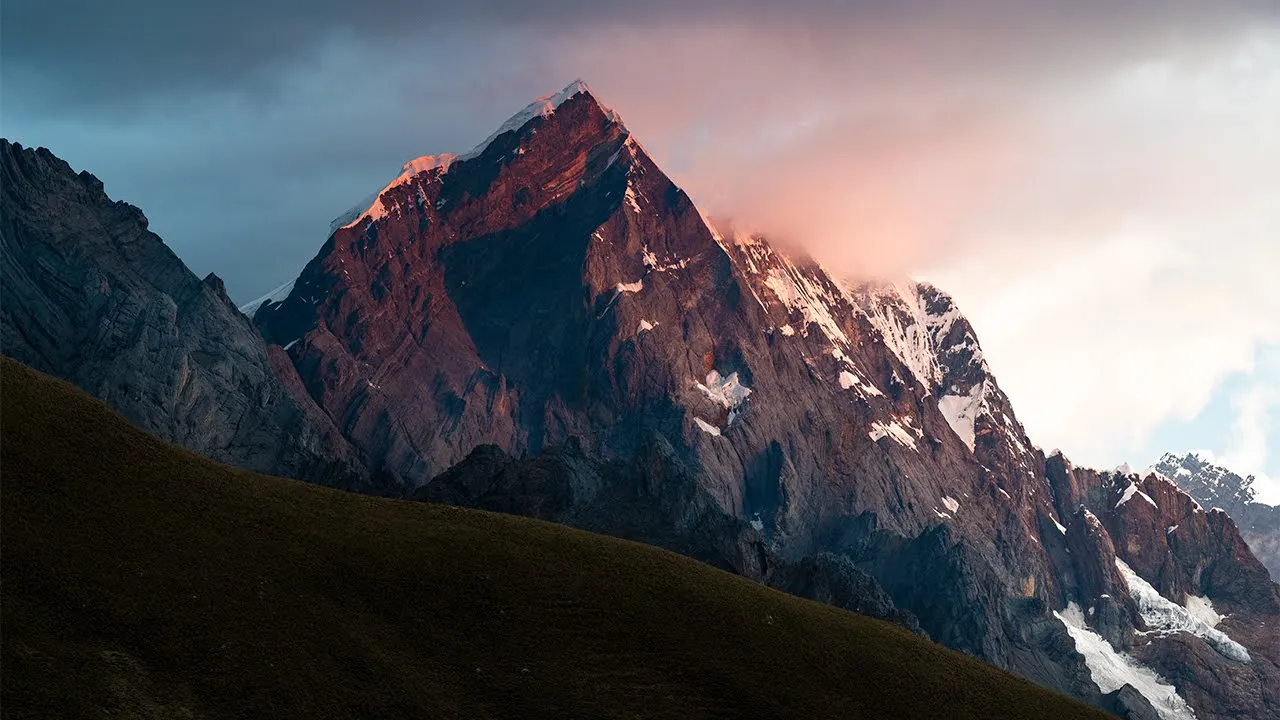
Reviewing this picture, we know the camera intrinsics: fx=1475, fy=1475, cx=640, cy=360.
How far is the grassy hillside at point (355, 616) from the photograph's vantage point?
344 feet

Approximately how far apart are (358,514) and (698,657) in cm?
3579

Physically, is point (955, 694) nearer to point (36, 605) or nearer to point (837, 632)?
point (837, 632)

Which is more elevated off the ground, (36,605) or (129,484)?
(129,484)

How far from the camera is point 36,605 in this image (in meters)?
104

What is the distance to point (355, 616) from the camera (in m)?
121

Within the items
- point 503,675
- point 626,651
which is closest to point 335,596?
point 503,675

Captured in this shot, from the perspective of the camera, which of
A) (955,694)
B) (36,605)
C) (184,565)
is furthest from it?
(955,694)

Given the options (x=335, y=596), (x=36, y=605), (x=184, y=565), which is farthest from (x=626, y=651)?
(x=36, y=605)

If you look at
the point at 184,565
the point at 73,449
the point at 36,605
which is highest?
the point at 73,449

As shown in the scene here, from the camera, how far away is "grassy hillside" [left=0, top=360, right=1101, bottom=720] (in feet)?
344

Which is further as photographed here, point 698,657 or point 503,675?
point 698,657

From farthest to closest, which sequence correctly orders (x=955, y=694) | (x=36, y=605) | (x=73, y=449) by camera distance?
(x=955, y=694)
(x=73, y=449)
(x=36, y=605)

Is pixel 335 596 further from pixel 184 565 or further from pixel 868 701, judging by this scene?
pixel 868 701

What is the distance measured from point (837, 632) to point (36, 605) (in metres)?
72.5
